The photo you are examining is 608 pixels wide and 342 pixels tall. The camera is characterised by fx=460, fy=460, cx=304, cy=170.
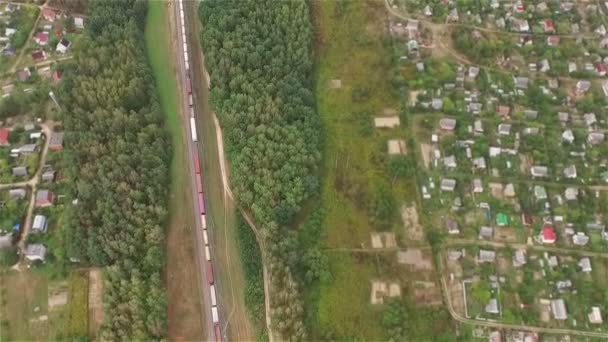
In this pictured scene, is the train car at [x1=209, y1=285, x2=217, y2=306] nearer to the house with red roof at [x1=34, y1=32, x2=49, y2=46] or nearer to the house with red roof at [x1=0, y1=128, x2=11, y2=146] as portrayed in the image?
the house with red roof at [x1=0, y1=128, x2=11, y2=146]

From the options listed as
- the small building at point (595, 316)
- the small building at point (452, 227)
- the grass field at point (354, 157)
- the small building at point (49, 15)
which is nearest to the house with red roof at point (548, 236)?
the small building at point (595, 316)

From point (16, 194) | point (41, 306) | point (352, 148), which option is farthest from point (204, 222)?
point (16, 194)

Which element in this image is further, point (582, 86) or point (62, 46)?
point (62, 46)

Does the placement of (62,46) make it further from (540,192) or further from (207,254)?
(540,192)

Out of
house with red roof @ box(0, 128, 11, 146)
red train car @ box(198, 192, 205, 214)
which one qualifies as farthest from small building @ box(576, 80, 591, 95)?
house with red roof @ box(0, 128, 11, 146)

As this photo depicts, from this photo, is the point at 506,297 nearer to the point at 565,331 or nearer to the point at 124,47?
the point at 565,331
